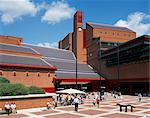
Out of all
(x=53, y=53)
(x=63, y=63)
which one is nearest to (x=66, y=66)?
(x=63, y=63)

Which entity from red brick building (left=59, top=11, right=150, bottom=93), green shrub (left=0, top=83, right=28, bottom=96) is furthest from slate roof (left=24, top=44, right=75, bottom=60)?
green shrub (left=0, top=83, right=28, bottom=96)

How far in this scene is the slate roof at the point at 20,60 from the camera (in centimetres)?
4803

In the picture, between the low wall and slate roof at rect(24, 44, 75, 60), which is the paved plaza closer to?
the low wall

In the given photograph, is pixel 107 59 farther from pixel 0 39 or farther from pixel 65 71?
pixel 0 39

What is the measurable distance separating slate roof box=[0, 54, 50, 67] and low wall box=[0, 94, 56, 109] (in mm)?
18331

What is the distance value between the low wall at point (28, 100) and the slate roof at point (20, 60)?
60.1ft

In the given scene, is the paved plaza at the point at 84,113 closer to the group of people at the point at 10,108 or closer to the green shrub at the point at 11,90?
the group of people at the point at 10,108

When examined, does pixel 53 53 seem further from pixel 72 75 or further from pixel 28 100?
pixel 28 100

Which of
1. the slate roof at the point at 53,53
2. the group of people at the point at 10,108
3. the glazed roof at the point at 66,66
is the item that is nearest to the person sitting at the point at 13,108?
the group of people at the point at 10,108

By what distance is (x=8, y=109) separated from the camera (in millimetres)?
24547

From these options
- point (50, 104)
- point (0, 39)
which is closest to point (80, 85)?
point (0, 39)

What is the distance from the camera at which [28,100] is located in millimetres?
28938

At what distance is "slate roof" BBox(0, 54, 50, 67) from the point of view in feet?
158

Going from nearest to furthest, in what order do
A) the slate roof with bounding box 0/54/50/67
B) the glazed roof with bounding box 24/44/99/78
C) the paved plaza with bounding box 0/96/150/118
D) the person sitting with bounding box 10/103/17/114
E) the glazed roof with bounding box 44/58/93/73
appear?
the paved plaza with bounding box 0/96/150/118, the person sitting with bounding box 10/103/17/114, the slate roof with bounding box 0/54/50/67, the glazed roof with bounding box 24/44/99/78, the glazed roof with bounding box 44/58/93/73
